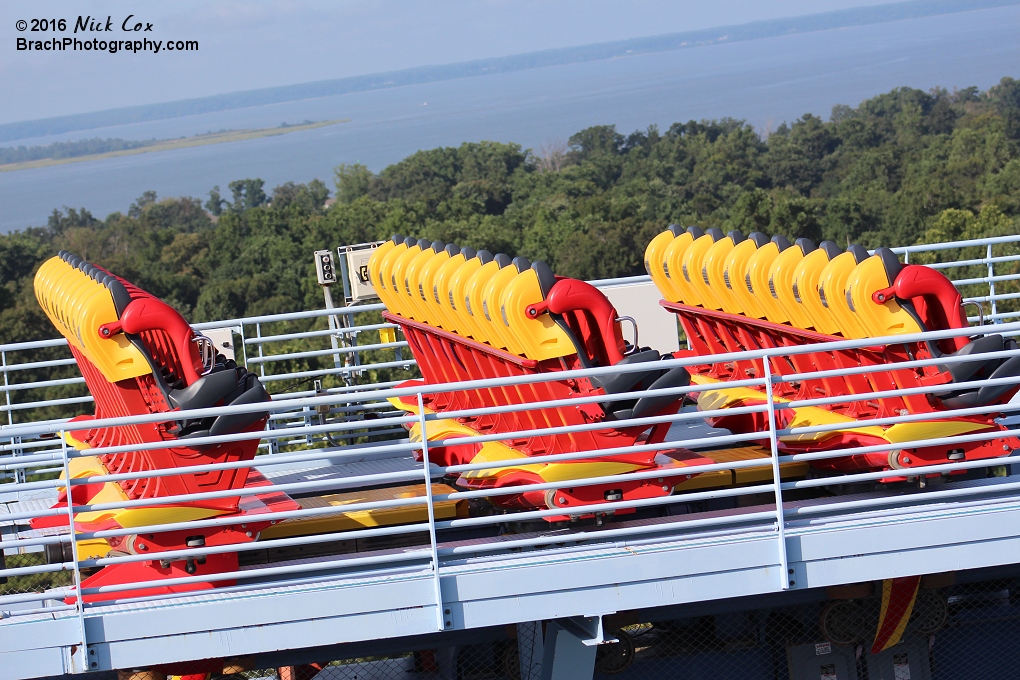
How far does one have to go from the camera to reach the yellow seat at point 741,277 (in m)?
7.85

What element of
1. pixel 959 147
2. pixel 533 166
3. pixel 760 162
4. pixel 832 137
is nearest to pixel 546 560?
pixel 959 147

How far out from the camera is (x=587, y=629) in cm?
596

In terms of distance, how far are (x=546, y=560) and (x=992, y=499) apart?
94.4 inches

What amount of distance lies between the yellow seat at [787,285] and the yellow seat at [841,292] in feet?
1.13

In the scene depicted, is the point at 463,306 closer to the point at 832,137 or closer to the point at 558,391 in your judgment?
the point at 558,391

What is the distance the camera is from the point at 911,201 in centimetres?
6366

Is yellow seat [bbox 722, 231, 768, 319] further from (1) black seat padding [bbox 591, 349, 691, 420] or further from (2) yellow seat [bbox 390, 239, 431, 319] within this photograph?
(2) yellow seat [bbox 390, 239, 431, 319]

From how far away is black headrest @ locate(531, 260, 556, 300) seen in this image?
6527 mm

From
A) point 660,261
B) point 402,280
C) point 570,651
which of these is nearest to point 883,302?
point 660,261

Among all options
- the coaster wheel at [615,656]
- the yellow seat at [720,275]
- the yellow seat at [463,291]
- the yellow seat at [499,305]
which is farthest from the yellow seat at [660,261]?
the coaster wheel at [615,656]

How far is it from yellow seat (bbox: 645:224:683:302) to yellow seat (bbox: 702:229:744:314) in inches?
24.2

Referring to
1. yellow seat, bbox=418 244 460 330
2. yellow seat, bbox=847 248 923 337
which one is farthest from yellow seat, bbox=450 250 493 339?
yellow seat, bbox=847 248 923 337

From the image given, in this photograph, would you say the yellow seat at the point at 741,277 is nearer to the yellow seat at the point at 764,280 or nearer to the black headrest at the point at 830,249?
the yellow seat at the point at 764,280

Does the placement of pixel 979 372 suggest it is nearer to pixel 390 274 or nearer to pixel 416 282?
pixel 416 282
